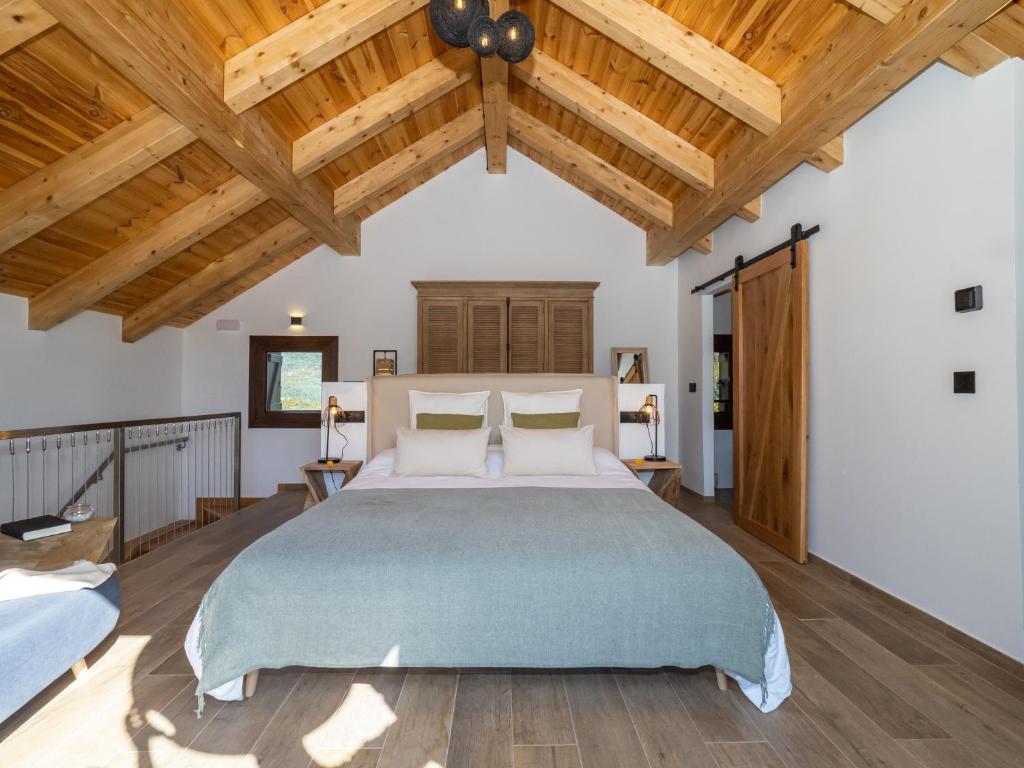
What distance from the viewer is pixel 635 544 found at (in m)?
2.05

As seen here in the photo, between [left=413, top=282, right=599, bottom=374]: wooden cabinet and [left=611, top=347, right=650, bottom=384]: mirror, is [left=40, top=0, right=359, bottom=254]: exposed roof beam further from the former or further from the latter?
[left=611, top=347, right=650, bottom=384]: mirror

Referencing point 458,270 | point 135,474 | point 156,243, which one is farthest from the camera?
point 458,270

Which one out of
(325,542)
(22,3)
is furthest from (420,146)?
(325,542)

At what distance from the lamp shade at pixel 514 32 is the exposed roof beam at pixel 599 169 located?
9.13 feet

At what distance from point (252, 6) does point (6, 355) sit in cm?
331

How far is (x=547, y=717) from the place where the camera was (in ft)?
6.10

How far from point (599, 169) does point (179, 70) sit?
3.66 m

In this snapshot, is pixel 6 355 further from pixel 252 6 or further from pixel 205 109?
pixel 252 6

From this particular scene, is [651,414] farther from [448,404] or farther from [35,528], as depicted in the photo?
[35,528]

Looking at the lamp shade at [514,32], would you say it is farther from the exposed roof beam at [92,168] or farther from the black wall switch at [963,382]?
the black wall switch at [963,382]

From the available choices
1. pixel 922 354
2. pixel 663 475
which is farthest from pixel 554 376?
pixel 922 354

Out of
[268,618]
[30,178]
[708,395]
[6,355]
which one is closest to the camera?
[268,618]

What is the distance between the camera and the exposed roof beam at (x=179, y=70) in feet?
6.93

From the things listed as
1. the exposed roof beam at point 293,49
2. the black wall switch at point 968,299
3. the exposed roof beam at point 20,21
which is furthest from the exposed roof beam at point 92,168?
the black wall switch at point 968,299
